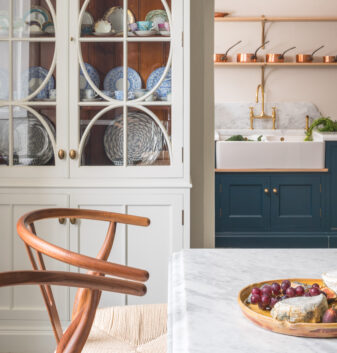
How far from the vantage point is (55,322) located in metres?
1.25

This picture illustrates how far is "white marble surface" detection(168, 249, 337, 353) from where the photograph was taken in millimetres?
852

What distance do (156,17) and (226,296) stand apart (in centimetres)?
177

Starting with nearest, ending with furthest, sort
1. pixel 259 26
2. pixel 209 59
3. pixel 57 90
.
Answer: pixel 57 90 → pixel 209 59 → pixel 259 26

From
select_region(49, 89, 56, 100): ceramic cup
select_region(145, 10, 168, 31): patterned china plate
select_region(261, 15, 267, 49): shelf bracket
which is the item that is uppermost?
select_region(261, 15, 267, 49): shelf bracket

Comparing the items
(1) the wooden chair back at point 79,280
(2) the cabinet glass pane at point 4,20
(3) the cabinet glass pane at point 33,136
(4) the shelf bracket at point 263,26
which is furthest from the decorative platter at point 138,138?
(4) the shelf bracket at point 263,26

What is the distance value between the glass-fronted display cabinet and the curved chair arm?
1.55 m

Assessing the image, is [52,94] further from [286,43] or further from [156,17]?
[286,43]

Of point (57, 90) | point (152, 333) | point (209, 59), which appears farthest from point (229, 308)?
point (209, 59)

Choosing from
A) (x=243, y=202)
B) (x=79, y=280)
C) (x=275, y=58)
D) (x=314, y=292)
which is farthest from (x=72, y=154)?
(x=275, y=58)

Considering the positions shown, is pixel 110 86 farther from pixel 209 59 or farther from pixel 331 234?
pixel 331 234

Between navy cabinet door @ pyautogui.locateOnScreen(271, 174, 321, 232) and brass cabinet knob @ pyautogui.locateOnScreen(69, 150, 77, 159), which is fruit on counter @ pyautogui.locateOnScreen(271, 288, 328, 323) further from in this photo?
navy cabinet door @ pyautogui.locateOnScreen(271, 174, 321, 232)

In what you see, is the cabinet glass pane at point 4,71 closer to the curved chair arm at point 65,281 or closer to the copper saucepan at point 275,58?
the curved chair arm at point 65,281

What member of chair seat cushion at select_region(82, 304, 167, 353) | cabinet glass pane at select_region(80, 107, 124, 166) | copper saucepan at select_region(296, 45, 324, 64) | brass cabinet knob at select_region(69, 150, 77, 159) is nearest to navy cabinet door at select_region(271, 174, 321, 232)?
copper saucepan at select_region(296, 45, 324, 64)

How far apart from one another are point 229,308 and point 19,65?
1.92 meters
